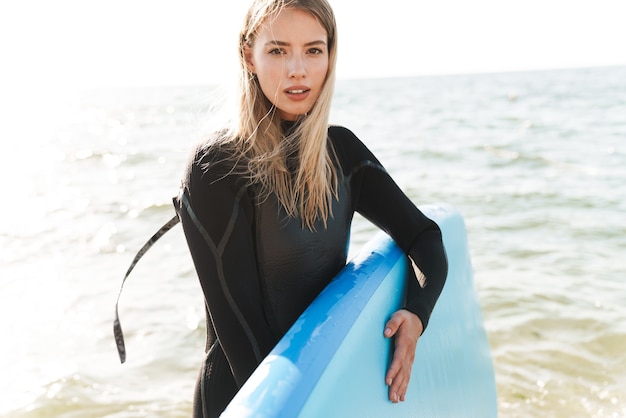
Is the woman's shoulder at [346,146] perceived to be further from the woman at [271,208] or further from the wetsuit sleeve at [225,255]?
the wetsuit sleeve at [225,255]

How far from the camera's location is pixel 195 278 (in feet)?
14.4

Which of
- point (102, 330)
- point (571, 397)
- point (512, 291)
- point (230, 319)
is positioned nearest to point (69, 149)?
point (102, 330)

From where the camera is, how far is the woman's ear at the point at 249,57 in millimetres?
1406

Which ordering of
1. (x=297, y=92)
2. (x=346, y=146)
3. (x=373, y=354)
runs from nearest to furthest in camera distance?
1. (x=373, y=354)
2. (x=297, y=92)
3. (x=346, y=146)

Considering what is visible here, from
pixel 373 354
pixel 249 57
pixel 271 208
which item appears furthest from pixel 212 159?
pixel 373 354

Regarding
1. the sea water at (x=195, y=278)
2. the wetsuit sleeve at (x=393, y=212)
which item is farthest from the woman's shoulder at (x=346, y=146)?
the sea water at (x=195, y=278)

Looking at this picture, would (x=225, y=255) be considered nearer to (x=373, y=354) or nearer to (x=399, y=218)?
(x=373, y=354)

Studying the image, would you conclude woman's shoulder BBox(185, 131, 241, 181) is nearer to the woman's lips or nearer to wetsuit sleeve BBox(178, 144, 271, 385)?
wetsuit sleeve BBox(178, 144, 271, 385)

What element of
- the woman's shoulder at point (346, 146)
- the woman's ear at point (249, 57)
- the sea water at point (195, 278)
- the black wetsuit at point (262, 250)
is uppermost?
the woman's ear at point (249, 57)

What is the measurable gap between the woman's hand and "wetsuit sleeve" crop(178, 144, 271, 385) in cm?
26

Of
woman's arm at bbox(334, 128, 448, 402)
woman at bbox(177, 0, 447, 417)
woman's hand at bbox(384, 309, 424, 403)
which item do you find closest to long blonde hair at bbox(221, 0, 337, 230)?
woman at bbox(177, 0, 447, 417)

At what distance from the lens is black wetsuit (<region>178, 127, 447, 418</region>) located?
1265 millimetres

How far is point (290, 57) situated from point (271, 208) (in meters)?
0.32

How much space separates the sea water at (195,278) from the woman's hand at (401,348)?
0.60m
